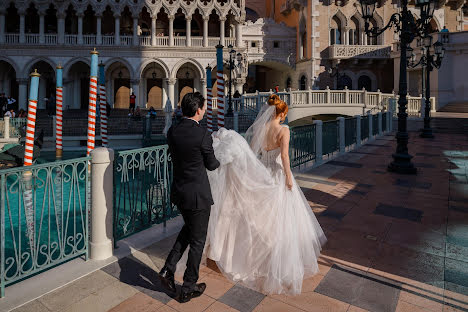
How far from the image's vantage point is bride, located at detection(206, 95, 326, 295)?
326cm

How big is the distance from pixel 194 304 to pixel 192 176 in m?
1.16

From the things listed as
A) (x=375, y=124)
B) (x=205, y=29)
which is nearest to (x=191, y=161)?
(x=375, y=124)

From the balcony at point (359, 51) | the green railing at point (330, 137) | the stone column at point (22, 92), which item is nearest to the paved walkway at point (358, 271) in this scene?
the green railing at point (330, 137)

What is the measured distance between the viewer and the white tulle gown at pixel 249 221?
328 cm

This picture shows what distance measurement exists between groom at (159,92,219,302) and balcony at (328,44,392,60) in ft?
96.8

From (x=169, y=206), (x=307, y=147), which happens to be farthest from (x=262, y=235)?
(x=307, y=147)

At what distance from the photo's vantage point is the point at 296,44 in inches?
1294

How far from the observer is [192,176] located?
2.90 meters

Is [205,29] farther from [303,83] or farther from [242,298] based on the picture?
[242,298]

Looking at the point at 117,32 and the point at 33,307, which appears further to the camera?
the point at 117,32

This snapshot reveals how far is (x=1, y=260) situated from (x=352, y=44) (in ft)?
110

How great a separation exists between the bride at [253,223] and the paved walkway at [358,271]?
0.20 m

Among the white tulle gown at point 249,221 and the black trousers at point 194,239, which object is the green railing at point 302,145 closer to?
the white tulle gown at point 249,221

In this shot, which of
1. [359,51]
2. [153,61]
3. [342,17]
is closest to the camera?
[153,61]
